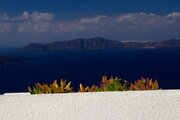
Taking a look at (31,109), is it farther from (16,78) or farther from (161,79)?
(16,78)

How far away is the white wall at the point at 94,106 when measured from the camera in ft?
8.93

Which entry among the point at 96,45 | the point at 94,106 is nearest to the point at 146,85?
the point at 94,106

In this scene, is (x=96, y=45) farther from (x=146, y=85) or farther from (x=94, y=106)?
(x=94, y=106)

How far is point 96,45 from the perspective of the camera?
141 m

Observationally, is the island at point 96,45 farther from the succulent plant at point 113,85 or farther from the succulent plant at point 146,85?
the succulent plant at point 146,85

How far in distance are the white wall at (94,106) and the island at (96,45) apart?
122885mm

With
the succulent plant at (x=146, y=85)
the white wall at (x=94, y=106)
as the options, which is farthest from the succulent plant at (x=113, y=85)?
the white wall at (x=94, y=106)

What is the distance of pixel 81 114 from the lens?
273 centimetres

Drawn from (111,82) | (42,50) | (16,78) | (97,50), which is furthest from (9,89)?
(97,50)

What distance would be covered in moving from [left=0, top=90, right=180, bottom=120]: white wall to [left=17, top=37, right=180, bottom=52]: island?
12289 centimetres

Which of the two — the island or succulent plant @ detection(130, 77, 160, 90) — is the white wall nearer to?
succulent plant @ detection(130, 77, 160, 90)

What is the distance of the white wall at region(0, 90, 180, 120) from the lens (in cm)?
Result: 272

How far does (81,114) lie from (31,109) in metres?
0.46

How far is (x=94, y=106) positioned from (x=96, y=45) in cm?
13847
